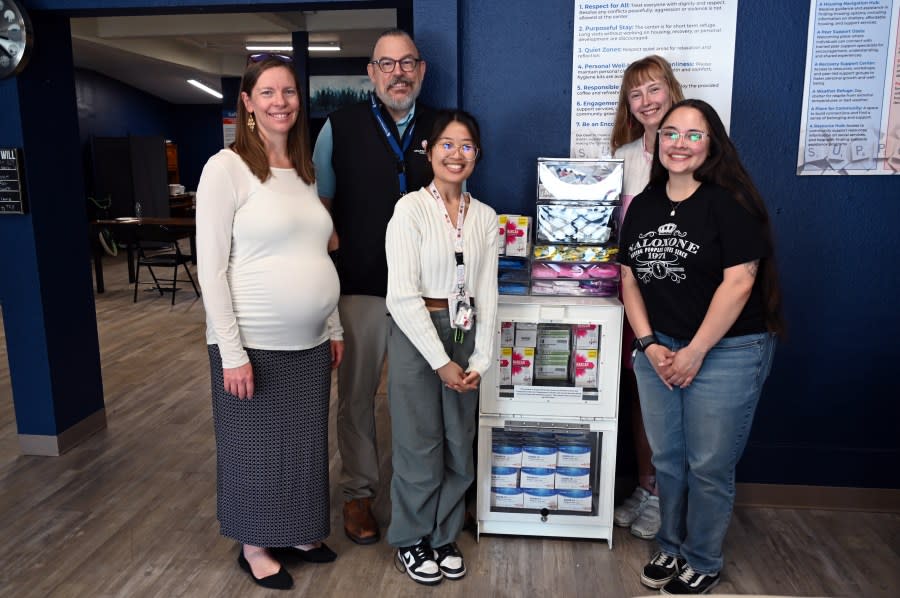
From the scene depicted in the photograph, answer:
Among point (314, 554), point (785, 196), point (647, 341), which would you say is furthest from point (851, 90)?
point (314, 554)

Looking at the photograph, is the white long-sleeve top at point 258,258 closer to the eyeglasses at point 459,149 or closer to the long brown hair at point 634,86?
the eyeglasses at point 459,149

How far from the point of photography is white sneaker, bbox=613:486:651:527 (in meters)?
2.75

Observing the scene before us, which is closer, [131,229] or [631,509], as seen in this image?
[631,509]

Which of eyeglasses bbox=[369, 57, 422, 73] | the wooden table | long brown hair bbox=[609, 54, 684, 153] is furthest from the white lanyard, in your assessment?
the wooden table

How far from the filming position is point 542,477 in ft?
8.51

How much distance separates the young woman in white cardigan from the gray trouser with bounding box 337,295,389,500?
0.30 metres

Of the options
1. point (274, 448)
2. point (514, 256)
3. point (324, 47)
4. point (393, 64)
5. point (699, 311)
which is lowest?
point (274, 448)

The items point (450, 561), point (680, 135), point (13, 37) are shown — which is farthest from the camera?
point (13, 37)

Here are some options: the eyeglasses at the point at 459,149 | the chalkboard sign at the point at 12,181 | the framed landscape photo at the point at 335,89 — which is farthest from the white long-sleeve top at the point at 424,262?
the framed landscape photo at the point at 335,89

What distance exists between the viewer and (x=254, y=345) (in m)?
2.22

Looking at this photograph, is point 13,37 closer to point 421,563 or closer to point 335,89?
point 421,563

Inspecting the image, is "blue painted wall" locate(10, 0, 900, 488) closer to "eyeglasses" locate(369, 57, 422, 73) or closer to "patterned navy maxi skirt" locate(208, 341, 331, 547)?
"eyeglasses" locate(369, 57, 422, 73)

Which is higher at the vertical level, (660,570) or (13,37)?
(13,37)

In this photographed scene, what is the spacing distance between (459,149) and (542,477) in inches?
50.0
